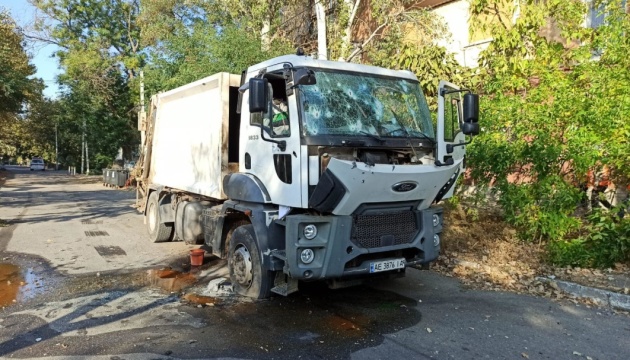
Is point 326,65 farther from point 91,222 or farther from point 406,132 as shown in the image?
point 91,222

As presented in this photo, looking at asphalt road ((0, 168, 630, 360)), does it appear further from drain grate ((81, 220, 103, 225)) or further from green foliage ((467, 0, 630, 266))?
drain grate ((81, 220, 103, 225))

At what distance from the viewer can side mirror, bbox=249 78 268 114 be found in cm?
486

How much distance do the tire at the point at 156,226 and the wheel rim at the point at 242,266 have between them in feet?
13.3

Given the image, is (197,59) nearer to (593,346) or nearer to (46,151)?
(593,346)

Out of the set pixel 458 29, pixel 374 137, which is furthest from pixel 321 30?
pixel 374 137

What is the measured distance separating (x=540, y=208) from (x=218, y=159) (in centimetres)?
494

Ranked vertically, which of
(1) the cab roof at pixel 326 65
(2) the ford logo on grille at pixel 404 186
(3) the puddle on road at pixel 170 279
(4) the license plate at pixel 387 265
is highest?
(1) the cab roof at pixel 326 65

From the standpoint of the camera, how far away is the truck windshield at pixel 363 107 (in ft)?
16.7

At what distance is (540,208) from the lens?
745 cm

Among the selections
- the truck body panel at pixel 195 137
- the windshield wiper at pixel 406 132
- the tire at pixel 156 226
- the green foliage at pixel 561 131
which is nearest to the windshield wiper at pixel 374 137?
the windshield wiper at pixel 406 132

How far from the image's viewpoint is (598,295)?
594 cm

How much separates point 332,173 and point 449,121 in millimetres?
2092

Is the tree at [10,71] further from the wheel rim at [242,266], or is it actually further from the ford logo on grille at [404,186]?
the ford logo on grille at [404,186]

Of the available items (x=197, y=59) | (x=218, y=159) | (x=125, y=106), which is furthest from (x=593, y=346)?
(x=125, y=106)
